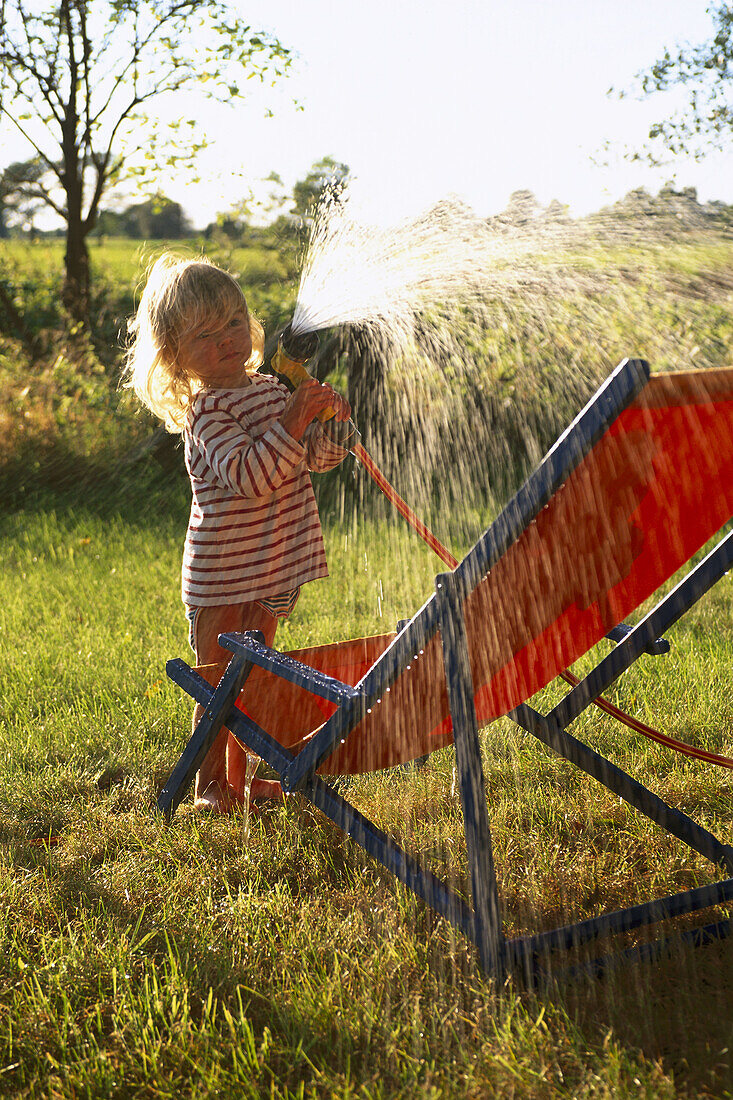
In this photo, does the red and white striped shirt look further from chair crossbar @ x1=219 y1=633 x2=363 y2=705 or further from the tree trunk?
the tree trunk

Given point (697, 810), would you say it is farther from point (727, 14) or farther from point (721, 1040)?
point (727, 14)

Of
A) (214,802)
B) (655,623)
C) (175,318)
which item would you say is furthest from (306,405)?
(214,802)

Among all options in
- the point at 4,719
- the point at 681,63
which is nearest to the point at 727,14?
the point at 681,63

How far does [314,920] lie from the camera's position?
7.55 ft

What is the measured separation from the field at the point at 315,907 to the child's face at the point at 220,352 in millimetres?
1318

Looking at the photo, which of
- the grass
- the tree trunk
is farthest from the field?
the tree trunk

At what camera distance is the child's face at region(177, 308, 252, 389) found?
2842mm

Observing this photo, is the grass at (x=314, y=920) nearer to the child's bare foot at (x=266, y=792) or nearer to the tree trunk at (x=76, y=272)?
the child's bare foot at (x=266, y=792)

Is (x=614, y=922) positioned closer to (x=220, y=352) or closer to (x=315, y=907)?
(x=315, y=907)

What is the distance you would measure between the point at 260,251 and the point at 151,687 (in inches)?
338

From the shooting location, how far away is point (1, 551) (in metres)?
6.33

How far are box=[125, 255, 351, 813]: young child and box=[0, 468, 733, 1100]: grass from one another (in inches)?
16.0

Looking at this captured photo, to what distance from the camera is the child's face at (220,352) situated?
2842 millimetres

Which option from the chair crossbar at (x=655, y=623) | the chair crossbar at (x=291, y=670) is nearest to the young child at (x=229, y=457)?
the chair crossbar at (x=291, y=670)
